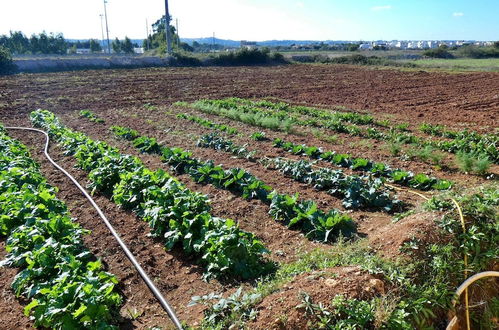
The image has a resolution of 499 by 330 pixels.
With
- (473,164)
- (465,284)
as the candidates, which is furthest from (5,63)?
(465,284)

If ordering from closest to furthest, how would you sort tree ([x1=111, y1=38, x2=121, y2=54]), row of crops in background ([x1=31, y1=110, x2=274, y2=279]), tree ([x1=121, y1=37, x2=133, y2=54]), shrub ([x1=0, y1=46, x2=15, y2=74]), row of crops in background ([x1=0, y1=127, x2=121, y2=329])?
row of crops in background ([x1=0, y1=127, x2=121, y2=329])
row of crops in background ([x1=31, y1=110, x2=274, y2=279])
shrub ([x1=0, y1=46, x2=15, y2=74])
tree ([x1=121, y1=37, x2=133, y2=54])
tree ([x1=111, y1=38, x2=121, y2=54])

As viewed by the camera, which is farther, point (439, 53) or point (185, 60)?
point (439, 53)

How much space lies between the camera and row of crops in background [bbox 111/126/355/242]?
19.1 feet

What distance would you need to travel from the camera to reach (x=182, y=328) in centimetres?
394

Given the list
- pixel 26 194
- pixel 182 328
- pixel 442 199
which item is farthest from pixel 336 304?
pixel 26 194

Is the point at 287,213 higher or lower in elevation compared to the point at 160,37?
lower

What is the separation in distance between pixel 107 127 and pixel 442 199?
11431mm

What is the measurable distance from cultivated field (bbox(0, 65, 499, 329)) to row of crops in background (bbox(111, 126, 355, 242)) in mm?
27

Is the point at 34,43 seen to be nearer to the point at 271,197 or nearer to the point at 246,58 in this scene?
the point at 246,58

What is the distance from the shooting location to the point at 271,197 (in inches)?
263

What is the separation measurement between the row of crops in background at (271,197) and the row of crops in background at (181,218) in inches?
37.1

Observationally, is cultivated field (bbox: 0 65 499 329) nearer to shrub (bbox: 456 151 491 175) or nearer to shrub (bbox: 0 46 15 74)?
shrub (bbox: 456 151 491 175)

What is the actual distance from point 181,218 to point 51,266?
1.80 m

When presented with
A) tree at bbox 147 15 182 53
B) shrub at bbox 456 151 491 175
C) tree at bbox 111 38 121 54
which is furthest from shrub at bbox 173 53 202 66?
tree at bbox 111 38 121 54
